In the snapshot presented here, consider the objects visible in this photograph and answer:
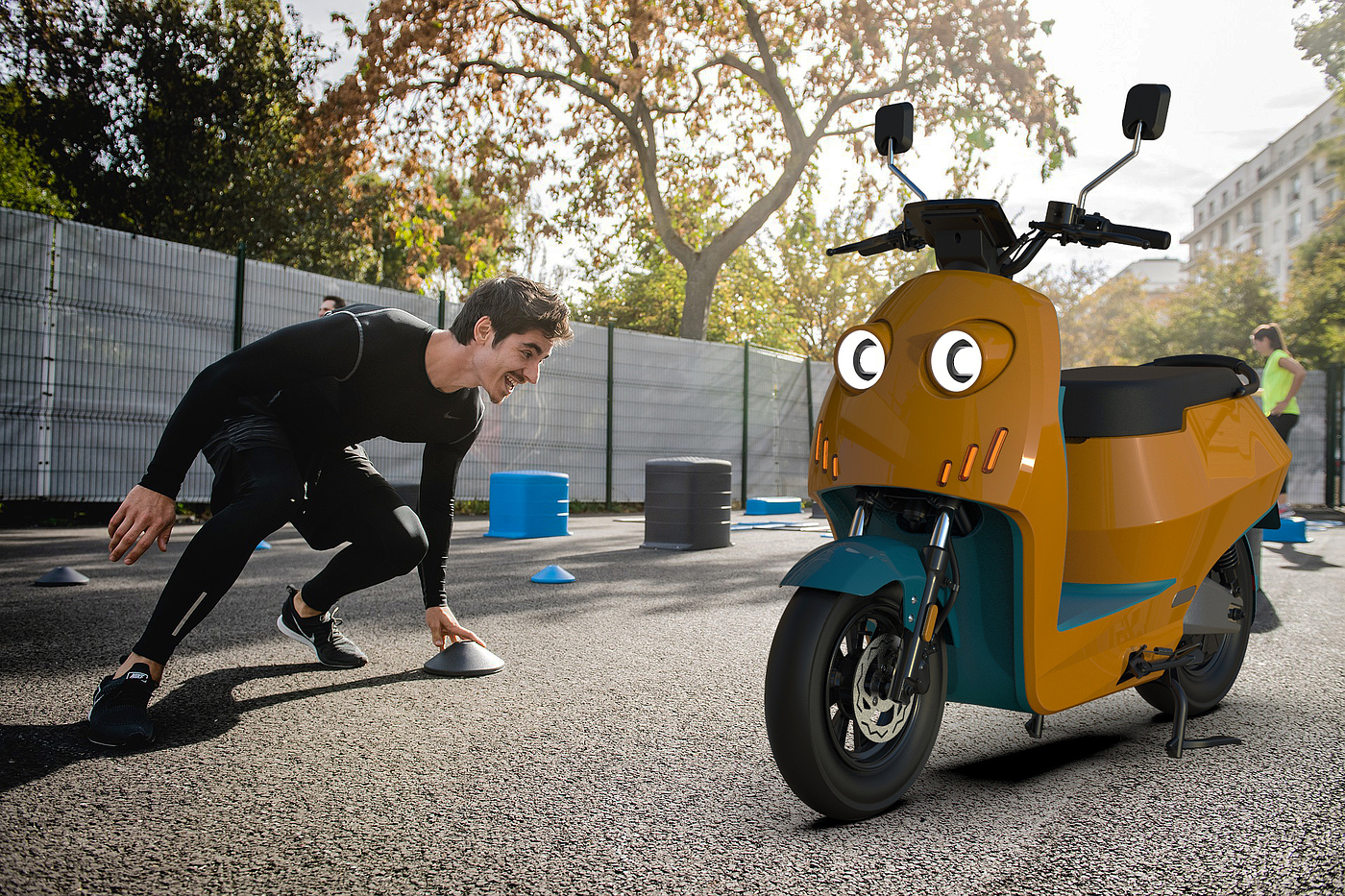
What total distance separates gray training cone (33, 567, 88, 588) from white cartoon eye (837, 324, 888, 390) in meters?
4.94

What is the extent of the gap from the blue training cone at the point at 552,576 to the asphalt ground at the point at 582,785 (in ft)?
5.45

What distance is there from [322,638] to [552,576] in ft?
8.07

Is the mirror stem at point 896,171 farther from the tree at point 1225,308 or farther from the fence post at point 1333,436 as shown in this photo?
the tree at point 1225,308

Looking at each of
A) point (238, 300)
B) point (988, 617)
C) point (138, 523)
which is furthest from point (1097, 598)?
point (238, 300)

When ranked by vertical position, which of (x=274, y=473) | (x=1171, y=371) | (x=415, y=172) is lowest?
(x=274, y=473)

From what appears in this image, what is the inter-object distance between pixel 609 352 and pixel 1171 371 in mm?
10704

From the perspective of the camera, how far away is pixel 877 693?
2172mm

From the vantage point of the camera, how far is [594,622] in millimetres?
4555

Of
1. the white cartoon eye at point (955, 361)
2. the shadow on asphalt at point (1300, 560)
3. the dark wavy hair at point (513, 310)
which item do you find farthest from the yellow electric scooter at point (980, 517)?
the shadow on asphalt at point (1300, 560)

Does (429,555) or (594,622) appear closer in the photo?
→ (429,555)

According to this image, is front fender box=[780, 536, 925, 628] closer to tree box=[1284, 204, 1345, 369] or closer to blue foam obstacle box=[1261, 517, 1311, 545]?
blue foam obstacle box=[1261, 517, 1311, 545]

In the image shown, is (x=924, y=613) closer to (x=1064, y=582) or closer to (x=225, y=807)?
(x=1064, y=582)

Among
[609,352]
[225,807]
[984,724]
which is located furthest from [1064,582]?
[609,352]

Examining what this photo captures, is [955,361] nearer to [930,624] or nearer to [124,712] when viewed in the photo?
[930,624]
